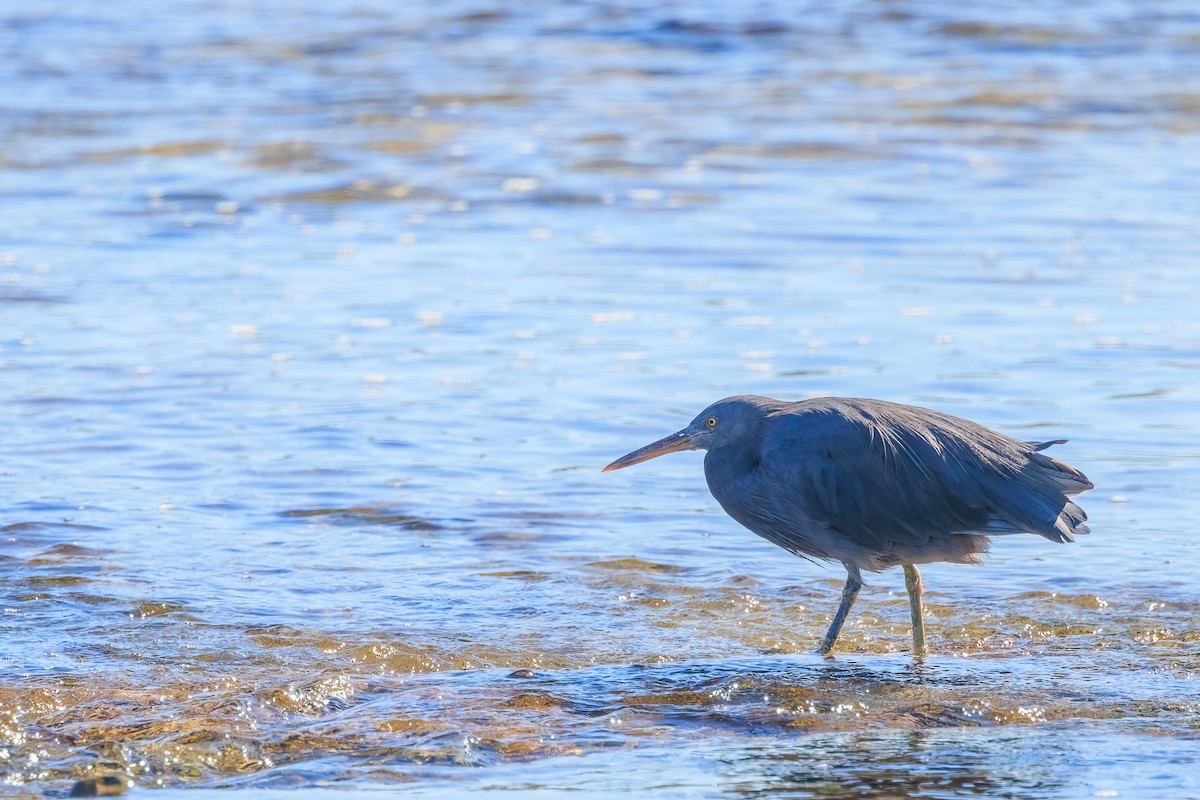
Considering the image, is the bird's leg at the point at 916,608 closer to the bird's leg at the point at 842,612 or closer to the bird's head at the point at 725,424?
the bird's leg at the point at 842,612

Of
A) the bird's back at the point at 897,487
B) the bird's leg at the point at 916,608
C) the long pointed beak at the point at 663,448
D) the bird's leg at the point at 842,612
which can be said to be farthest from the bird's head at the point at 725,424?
the bird's leg at the point at 916,608

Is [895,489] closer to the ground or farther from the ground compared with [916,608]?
farther from the ground

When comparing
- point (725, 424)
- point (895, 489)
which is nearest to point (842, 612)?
point (895, 489)

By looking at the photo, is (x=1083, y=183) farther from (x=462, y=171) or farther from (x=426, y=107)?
(x=426, y=107)

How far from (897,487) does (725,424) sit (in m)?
0.70

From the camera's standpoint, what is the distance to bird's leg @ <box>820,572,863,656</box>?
5.96 meters

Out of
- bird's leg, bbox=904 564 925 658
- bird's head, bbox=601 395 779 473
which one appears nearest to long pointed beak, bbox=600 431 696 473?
bird's head, bbox=601 395 779 473

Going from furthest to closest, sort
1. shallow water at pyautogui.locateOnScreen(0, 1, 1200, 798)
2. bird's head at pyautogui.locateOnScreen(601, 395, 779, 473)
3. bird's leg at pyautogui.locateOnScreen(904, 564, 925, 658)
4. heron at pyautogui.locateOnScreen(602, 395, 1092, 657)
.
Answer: bird's head at pyautogui.locateOnScreen(601, 395, 779, 473), bird's leg at pyautogui.locateOnScreen(904, 564, 925, 658), heron at pyautogui.locateOnScreen(602, 395, 1092, 657), shallow water at pyautogui.locateOnScreen(0, 1, 1200, 798)

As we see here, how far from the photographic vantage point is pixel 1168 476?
812cm

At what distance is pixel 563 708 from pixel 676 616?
1.33 metres

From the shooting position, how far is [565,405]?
9422 mm

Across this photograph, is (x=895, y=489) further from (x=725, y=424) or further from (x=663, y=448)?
(x=663, y=448)

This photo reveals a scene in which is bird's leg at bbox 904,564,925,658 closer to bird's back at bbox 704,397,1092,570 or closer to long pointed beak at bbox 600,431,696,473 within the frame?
bird's back at bbox 704,397,1092,570

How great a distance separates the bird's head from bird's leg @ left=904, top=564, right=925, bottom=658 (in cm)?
72
